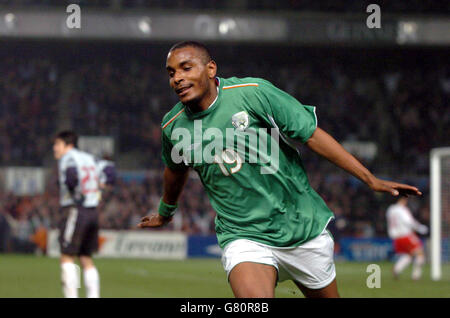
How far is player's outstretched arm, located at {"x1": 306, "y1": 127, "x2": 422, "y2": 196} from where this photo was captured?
4137 mm

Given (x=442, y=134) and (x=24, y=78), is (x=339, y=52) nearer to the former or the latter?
(x=442, y=134)

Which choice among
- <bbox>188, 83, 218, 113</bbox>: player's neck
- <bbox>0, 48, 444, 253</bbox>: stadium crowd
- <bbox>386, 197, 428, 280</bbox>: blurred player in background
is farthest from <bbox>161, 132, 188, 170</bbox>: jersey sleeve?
<bbox>0, 48, 444, 253</bbox>: stadium crowd

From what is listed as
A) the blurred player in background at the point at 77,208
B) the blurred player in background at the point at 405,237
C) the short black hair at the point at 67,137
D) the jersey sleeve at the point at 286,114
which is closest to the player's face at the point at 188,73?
the jersey sleeve at the point at 286,114

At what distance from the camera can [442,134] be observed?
1104 inches

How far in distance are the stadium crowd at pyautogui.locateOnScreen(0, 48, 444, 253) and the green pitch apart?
5561mm

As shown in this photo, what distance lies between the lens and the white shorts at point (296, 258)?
4.33 meters

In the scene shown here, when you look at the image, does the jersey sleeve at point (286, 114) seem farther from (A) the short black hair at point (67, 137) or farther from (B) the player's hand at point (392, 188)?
(A) the short black hair at point (67, 137)

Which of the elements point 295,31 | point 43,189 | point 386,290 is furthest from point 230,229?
point 295,31

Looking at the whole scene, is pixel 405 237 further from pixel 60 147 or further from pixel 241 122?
pixel 241 122

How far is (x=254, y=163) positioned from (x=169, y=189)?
0.82 metres

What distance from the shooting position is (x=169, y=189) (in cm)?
501

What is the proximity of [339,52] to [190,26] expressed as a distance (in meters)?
5.98

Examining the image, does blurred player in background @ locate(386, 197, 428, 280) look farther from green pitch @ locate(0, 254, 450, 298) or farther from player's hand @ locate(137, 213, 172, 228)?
player's hand @ locate(137, 213, 172, 228)

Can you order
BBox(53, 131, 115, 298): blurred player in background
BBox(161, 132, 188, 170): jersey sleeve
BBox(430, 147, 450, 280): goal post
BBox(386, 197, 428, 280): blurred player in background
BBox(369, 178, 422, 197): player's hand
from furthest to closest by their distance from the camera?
BBox(386, 197, 428, 280): blurred player in background → BBox(430, 147, 450, 280): goal post → BBox(53, 131, 115, 298): blurred player in background → BBox(161, 132, 188, 170): jersey sleeve → BBox(369, 178, 422, 197): player's hand
